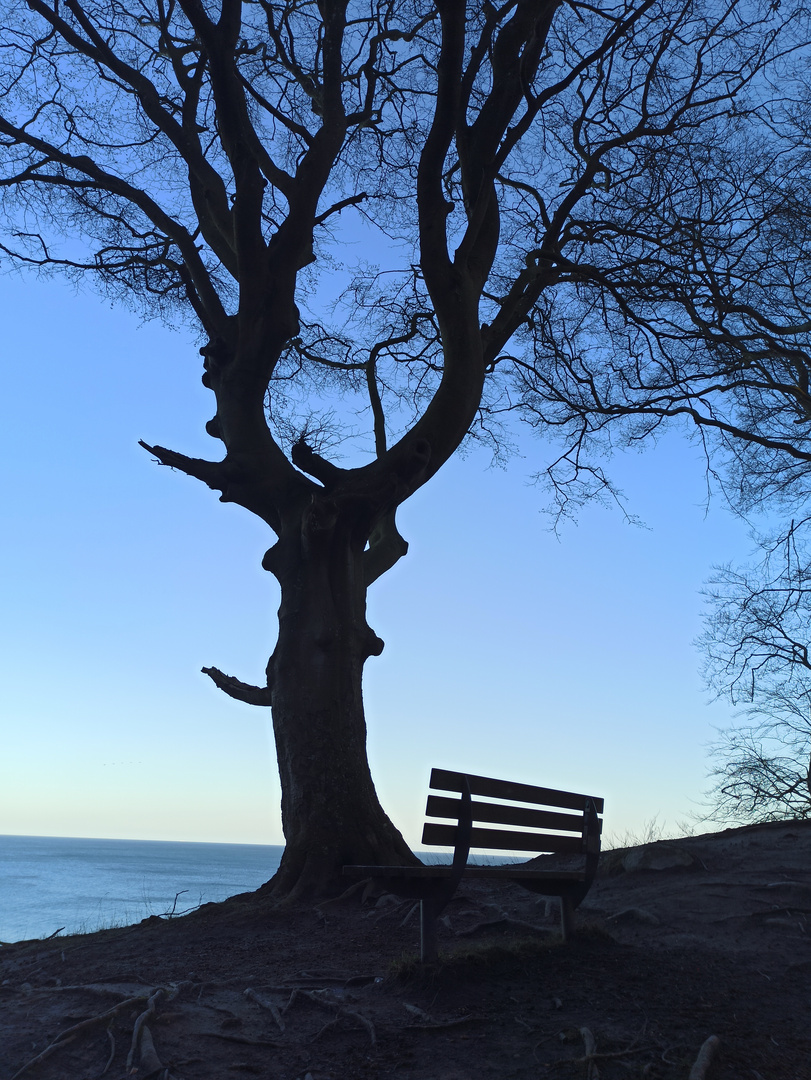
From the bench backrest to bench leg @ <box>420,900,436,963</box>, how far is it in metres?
0.39

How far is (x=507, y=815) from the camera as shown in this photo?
432 centimetres

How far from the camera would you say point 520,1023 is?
357 centimetres

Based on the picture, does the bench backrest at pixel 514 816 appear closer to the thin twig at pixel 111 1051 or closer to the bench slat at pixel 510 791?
the bench slat at pixel 510 791

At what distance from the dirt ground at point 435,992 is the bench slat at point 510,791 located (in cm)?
72

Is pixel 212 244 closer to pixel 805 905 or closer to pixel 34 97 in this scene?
pixel 34 97

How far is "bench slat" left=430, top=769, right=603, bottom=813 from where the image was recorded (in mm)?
4000

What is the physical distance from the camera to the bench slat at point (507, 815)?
3967mm

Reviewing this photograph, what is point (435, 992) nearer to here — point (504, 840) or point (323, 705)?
point (504, 840)

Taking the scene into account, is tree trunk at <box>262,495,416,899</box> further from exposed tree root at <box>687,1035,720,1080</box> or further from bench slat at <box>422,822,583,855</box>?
exposed tree root at <box>687,1035,720,1080</box>

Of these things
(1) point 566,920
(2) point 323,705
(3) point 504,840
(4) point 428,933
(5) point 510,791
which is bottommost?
(4) point 428,933

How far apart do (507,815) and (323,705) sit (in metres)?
2.60

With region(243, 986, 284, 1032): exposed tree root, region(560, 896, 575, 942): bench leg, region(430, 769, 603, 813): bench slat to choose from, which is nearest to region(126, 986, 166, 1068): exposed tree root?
region(243, 986, 284, 1032): exposed tree root

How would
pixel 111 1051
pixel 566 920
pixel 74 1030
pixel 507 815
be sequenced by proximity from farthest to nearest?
pixel 566 920
pixel 507 815
pixel 74 1030
pixel 111 1051

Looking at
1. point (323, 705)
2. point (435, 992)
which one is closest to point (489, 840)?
point (435, 992)
